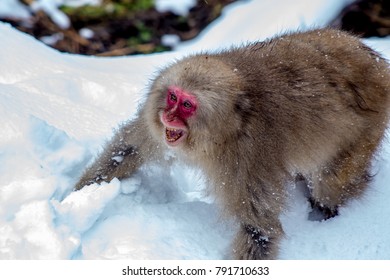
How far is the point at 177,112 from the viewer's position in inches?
120

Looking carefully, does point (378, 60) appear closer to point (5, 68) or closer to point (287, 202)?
point (287, 202)

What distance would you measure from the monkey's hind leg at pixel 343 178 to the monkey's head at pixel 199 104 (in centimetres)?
72

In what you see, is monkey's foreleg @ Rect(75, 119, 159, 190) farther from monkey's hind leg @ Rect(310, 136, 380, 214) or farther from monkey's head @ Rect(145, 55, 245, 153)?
monkey's hind leg @ Rect(310, 136, 380, 214)

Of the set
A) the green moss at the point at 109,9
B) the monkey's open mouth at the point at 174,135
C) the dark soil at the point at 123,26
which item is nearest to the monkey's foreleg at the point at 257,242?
the monkey's open mouth at the point at 174,135

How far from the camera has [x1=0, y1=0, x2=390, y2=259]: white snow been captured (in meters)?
3.06

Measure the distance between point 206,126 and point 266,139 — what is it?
12.2 inches

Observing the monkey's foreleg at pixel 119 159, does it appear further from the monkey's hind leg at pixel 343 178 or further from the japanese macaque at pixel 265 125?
the monkey's hind leg at pixel 343 178

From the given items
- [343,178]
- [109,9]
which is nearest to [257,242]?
[343,178]

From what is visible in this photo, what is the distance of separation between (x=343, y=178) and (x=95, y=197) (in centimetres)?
124

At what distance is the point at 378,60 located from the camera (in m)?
3.64

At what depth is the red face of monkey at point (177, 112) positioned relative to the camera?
9.86 ft

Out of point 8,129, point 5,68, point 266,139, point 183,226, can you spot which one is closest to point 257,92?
point 266,139

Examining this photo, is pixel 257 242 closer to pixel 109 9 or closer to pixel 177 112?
pixel 177 112

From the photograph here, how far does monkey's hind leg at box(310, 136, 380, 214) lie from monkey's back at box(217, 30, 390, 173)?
0.05 m
